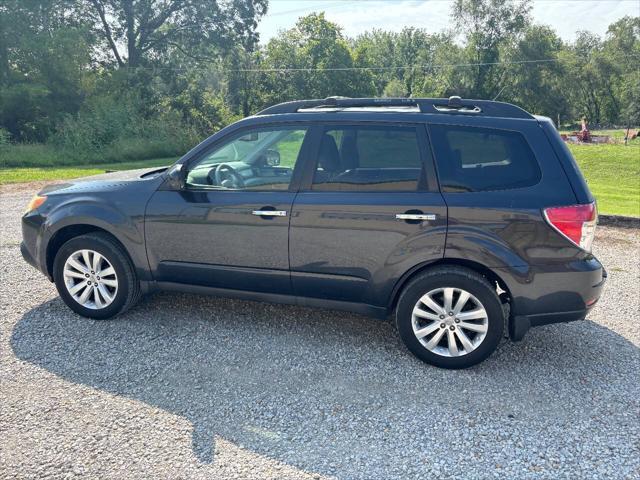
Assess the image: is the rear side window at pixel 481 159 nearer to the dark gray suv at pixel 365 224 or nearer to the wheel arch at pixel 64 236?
the dark gray suv at pixel 365 224

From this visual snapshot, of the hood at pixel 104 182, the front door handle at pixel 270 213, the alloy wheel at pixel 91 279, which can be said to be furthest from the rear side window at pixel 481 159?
the alloy wheel at pixel 91 279

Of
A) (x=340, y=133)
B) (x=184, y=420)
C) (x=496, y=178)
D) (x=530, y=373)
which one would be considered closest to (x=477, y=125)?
(x=496, y=178)

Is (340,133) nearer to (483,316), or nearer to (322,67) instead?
(483,316)

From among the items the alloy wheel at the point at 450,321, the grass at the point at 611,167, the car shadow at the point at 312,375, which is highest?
the alloy wheel at the point at 450,321

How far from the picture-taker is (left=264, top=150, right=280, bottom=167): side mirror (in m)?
4.09

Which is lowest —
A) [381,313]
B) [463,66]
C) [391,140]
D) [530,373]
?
[530,373]

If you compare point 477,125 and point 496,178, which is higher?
point 477,125

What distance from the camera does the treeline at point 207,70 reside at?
24.8 meters

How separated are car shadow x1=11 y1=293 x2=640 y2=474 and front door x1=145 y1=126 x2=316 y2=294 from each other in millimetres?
511

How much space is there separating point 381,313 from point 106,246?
236 centimetres

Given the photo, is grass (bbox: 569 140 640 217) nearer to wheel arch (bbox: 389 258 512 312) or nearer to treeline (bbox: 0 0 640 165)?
wheel arch (bbox: 389 258 512 312)

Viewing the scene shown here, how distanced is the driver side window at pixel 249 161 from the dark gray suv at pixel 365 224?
0.04ft

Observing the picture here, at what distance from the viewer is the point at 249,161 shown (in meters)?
4.17

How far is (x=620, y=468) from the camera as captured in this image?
8.75 ft
